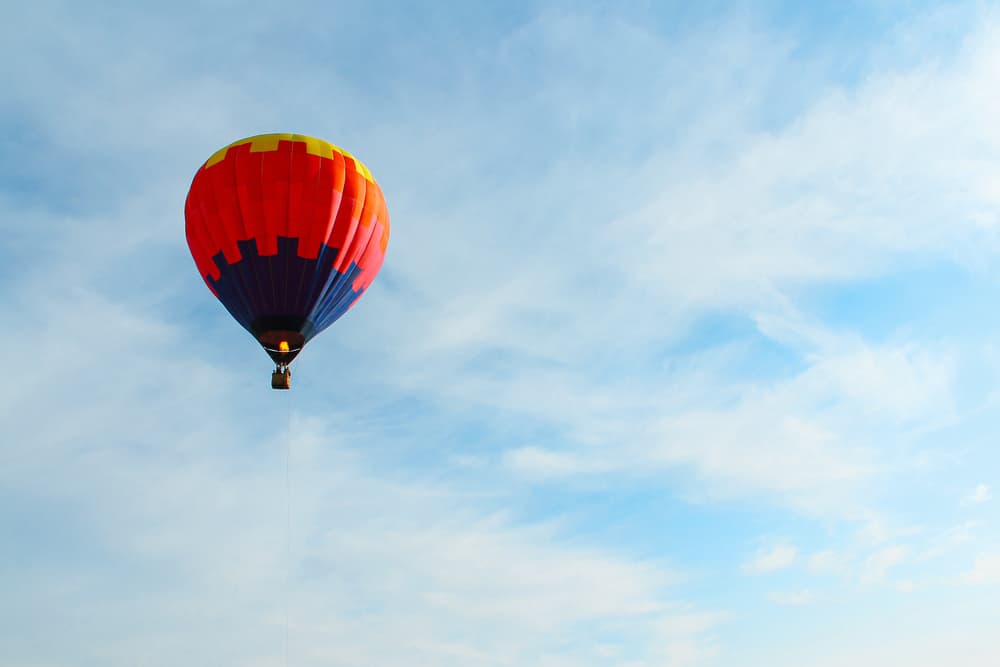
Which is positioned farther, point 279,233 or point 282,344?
point 282,344

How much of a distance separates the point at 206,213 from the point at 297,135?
511 cm

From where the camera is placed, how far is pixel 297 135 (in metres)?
37.2

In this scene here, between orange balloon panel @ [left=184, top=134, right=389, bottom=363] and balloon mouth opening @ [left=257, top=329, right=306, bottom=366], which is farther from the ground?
orange balloon panel @ [left=184, top=134, right=389, bottom=363]

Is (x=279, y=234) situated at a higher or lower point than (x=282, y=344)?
higher

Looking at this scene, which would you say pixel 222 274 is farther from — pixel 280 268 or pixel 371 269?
pixel 371 269

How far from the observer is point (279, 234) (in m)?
34.8

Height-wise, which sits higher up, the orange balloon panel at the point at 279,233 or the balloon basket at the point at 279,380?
the orange balloon panel at the point at 279,233

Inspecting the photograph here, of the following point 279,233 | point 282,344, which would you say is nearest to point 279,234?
point 279,233

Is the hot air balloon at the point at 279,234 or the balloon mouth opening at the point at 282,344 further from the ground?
the hot air balloon at the point at 279,234

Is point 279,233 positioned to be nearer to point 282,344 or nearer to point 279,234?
point 279,234

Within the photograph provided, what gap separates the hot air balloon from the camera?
34.9 metres

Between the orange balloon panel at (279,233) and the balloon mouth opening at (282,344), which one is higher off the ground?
the orange balloon panel at (279,233)

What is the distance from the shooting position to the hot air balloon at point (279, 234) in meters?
34.9

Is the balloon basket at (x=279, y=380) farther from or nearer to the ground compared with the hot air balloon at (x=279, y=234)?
nearer to the ground
